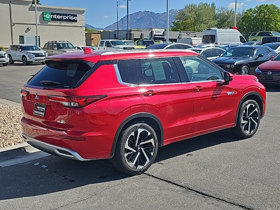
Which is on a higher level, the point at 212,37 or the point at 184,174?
the point at 212,37

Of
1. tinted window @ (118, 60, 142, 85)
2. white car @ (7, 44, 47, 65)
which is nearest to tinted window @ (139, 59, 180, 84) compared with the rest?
tinted window @ (118, 60, 142, 85)

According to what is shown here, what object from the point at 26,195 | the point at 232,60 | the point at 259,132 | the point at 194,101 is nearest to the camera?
the point at 26,195

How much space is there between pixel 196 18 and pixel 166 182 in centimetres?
8706

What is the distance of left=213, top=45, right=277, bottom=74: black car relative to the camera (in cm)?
1387

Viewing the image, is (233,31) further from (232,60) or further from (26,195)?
(26,195)

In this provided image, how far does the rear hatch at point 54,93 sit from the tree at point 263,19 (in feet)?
239

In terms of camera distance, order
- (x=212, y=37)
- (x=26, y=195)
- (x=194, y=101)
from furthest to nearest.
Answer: (x=212, y=37) → (x=194, y=101) → (x=26, y=195)

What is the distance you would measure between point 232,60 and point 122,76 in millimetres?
10344

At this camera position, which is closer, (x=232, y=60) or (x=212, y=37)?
(x=232, y=60)

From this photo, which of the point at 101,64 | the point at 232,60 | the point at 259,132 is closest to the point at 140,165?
the point at 101,64

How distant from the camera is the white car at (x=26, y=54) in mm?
26469

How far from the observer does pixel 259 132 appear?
694 cm

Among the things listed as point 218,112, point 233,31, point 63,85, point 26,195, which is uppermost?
point 233,31

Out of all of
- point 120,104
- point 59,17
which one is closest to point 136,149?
point 120,104
